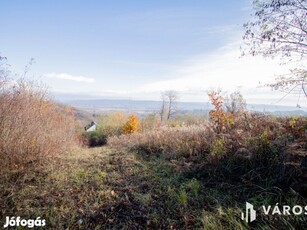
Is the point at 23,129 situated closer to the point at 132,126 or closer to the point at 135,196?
the point at 135,196

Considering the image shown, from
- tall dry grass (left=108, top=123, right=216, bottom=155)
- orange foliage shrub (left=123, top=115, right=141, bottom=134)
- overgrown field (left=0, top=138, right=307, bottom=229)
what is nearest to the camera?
overgrown field (left=0, top=138, right=307, bottom=229)

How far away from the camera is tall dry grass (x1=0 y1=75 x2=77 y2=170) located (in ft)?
15.8

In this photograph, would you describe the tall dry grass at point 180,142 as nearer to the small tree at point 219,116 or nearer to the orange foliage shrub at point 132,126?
the small tree at point 219,116

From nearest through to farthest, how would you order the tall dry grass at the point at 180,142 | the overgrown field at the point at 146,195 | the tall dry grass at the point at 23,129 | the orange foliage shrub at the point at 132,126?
the overgrown field at the point at 146,195
the tall dry grass at the point at 23,129
the tall dry grass at the point at 180,142
the orange foliage shrub at the point at 132,126

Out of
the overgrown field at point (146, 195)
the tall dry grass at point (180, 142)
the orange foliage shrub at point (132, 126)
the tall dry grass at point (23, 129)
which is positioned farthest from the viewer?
the orange foliage shrub at point (132, 126)

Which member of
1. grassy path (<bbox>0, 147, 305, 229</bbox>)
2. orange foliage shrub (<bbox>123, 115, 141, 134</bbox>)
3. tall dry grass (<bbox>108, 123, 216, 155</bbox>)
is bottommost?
orange foliage shrub (<bbox>123, 115, 141, 134</bbox>)

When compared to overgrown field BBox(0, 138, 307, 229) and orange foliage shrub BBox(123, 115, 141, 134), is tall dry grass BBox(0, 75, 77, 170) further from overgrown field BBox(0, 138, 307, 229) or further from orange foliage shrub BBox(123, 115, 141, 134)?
orange foliage shrub BBox(123, 115, 141, 134)

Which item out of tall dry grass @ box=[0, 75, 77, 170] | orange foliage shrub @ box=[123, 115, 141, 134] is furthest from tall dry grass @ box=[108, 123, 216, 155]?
orange foliage shrub @ box=[123, 115, 141, 134]

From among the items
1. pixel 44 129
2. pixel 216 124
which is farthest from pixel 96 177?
pixel 216 124

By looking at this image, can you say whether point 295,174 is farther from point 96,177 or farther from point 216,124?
point 96,177

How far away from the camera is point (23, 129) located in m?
5.07

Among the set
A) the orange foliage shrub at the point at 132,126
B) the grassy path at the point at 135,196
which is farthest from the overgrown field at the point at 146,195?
the orange foliage shrub at the point at 132,126

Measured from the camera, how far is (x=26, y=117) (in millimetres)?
5234

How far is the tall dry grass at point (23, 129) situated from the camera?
480cm
